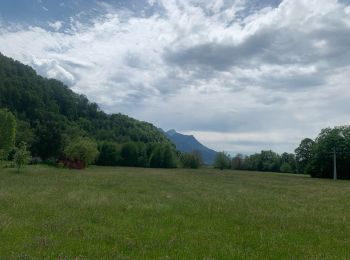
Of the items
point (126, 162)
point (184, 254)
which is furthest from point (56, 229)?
point (126, 162)

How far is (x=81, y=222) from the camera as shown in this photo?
1789cm

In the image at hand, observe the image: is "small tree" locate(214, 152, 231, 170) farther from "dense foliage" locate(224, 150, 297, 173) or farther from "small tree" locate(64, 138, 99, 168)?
"small tree" locate(64, 138, 99, 168)

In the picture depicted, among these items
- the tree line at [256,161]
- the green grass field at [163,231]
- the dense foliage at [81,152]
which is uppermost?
the tree line at [256,161]

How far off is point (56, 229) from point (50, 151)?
12405 centimetres

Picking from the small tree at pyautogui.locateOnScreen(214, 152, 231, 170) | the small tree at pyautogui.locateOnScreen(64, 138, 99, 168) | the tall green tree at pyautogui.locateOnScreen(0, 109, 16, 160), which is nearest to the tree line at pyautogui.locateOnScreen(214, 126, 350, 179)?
the small tree at pyautogui.locateOnScreen(214, 152, 231, 170)

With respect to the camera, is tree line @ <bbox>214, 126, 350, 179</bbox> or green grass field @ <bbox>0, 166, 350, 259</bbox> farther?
tree line @ <bbox>214, 126, 350, 179</bbox>

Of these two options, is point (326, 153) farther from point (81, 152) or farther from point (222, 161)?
point (222, 161)

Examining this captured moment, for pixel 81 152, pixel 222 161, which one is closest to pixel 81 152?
pixel 81 152

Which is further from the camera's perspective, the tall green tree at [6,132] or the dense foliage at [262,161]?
the dense foliage at [262,161]

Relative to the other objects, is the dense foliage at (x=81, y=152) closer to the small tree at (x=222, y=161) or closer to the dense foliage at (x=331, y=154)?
the dense foliage at (x=331, y=154)

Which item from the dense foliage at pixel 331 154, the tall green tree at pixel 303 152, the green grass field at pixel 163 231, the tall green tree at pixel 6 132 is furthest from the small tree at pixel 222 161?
the green grass field at pixel 163 231

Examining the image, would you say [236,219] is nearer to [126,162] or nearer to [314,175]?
[314,175]

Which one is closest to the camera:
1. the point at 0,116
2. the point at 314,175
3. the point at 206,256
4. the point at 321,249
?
the point at 206,256

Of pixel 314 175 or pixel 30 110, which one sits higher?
pixel 30 110
